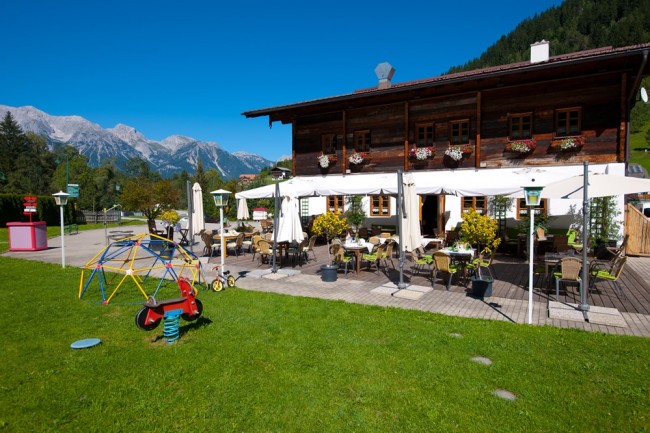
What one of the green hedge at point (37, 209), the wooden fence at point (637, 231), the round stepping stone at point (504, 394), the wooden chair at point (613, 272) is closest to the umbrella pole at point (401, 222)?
the wooden chair at point (613, 272)

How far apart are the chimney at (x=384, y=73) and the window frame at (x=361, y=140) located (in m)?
3.66

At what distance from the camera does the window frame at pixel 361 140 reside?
17094 mm

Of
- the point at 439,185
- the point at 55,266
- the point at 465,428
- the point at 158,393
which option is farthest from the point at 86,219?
the point at 465,428

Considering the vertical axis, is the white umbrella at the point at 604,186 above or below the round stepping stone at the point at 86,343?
above

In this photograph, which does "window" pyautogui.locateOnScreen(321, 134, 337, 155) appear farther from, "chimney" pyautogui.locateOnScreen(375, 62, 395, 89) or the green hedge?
the green hedge

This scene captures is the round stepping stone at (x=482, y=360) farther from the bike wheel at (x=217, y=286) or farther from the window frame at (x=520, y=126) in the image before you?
the window frame at (x=520, y=126)

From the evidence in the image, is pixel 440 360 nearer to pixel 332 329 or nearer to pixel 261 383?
pixel 332 329

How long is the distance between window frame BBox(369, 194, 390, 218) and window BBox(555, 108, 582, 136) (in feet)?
23.0

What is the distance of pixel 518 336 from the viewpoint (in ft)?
16.8

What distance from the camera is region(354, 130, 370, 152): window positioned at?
17.1m

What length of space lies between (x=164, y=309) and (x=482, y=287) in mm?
5746

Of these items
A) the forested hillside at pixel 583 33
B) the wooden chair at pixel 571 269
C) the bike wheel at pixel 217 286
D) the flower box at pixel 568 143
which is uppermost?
the forested hillside at pixel 583 33

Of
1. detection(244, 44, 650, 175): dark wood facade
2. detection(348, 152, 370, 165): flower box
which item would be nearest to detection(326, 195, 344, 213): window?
detection(244, 44, 650, 175): dark wood facade

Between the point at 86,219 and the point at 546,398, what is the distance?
39.8m
